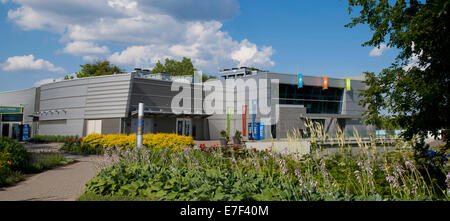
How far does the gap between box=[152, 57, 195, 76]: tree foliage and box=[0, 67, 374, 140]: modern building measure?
33421 millimetres

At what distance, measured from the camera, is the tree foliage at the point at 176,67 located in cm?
7306

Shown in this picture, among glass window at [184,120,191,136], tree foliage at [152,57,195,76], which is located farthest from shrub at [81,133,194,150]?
tree foliage at [152,57,195,76]

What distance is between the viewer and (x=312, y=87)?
3831 cm

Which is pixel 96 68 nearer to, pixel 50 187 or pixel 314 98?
pixel 314 98

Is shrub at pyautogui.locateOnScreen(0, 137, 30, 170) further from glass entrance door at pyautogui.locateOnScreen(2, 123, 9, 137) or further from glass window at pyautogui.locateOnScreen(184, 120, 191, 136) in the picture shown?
glass entrance door at pyautogui.locateOnScreen(2, 123, 9, 137)

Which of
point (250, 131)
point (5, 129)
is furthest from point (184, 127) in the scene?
point (5, 129)

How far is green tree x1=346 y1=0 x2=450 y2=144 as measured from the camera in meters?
6.36

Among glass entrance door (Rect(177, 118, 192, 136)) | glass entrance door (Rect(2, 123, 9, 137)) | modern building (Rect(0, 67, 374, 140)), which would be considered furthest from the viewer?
glass entrance door (Rect(2, 123, 9, 137))

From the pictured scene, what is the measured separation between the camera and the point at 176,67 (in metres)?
73.2

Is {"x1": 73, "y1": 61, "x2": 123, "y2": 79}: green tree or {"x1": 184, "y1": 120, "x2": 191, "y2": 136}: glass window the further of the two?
{"x1": 73, "y1": 61, "x2": 123, "y2": 79}: green tree

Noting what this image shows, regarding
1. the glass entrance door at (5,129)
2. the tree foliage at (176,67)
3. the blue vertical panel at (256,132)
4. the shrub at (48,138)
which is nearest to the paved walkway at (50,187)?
the shrub at (48,138)

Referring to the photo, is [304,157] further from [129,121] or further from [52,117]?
[52,117]

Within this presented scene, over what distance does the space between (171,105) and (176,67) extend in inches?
1589
